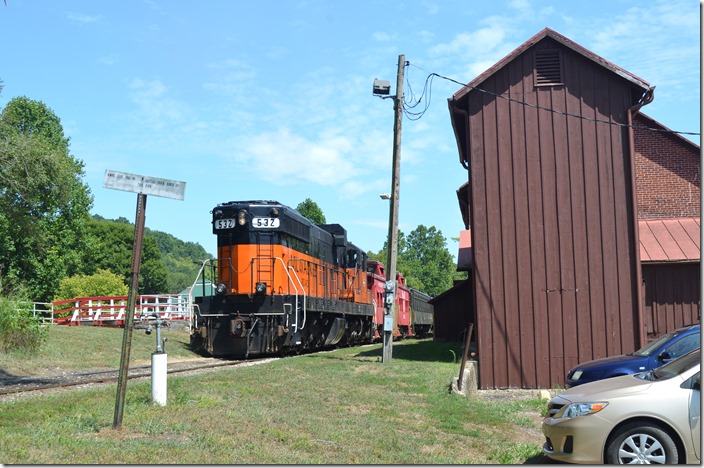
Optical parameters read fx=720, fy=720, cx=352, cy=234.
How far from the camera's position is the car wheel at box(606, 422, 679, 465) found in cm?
743

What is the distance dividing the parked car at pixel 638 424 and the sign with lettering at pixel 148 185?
5373 mm

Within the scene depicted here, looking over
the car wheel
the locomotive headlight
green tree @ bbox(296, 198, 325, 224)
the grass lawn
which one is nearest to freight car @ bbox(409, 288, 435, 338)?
green tree @ bbox(296, 198, 325, 224)

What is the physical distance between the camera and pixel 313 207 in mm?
65688

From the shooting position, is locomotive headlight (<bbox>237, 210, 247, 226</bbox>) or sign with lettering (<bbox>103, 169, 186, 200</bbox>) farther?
locomotive headlight (<bbox>237, 210, 247, 226</bbox>)

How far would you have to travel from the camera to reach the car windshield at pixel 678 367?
313 inches

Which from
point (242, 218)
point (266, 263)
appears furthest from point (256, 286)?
point (242, 218)

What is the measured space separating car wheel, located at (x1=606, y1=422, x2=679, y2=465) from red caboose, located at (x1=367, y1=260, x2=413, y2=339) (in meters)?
27.4

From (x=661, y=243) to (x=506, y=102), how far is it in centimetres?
679

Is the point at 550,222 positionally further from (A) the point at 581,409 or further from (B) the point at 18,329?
(B) the point at 18,329

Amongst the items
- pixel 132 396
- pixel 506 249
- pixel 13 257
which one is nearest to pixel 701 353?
pixel 132 396

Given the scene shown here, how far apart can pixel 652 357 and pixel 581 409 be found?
5046 mm

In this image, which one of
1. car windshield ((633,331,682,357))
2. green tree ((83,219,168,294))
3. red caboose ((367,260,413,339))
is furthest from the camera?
green tree ((83,219,168,294))

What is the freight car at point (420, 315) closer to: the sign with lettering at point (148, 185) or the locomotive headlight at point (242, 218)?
the locomotive headlight at point (242, 218)

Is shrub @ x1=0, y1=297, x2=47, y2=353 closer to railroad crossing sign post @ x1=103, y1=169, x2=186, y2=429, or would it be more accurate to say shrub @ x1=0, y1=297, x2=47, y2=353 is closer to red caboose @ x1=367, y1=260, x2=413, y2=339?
railroad crossing sign post @ x1=103, y1=169, x2=186, y2=429
